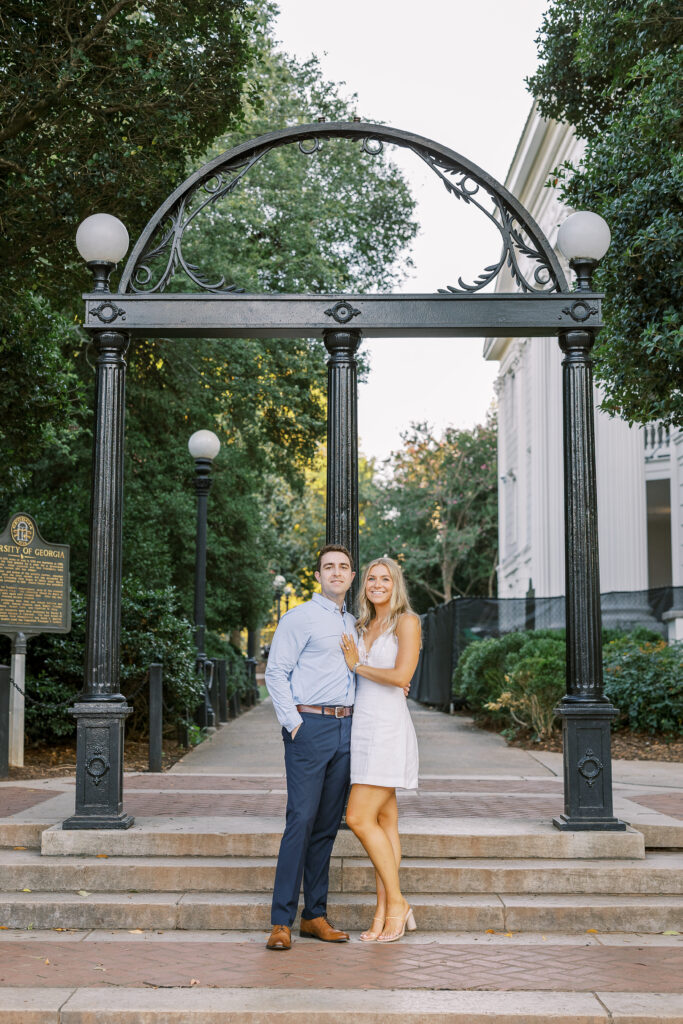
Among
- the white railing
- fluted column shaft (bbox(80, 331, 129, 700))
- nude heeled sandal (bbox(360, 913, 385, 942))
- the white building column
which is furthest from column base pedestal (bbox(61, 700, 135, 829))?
the white railing

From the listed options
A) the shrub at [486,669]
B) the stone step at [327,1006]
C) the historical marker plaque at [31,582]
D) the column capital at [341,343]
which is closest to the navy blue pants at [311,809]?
the stone step at [327,1006]

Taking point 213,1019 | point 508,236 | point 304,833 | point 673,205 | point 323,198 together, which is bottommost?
point 213,1019

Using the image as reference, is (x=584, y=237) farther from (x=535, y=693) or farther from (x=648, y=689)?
(x=535, y=693)

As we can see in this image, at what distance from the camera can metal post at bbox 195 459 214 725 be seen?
14.6m

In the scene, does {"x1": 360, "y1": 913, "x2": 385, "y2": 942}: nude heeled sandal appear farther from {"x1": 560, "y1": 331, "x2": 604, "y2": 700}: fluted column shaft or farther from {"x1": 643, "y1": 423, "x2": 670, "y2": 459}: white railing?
{"x1": 643, "y1": 423, "x2": 670, "y2": 459}: white railing

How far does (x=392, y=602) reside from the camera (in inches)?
229

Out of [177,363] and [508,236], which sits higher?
[177,363]

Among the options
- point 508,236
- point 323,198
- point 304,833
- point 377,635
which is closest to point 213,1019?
point 304,833

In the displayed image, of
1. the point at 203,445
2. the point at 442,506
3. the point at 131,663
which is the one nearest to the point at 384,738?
the point at 131,663

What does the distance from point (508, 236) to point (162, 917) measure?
4.86 meters

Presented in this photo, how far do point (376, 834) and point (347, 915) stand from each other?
0.71 metres

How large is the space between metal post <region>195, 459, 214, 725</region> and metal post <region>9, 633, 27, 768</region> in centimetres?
376

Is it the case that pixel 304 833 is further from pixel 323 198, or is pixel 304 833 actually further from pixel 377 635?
pixel 323 198

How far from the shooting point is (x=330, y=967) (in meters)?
5.23
